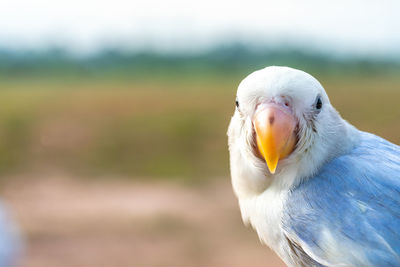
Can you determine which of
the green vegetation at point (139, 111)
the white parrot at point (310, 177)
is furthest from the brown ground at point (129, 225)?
the white parrot at point (310, 177)

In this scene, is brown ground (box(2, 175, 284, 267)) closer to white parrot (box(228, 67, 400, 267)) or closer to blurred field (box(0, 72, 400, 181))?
blurred field (box(0, 72, 400, 181))

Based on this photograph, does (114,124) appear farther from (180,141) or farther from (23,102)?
(23,102)

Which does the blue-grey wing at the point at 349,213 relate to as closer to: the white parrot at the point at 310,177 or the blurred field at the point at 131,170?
the white parrot at the point at 310,177

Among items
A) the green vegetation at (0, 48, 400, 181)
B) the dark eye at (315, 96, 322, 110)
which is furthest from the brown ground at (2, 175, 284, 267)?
the dark eye at (315, 96, 322, 110)

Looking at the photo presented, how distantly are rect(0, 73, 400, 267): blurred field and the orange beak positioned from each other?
5920 millimetres

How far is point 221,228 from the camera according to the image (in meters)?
9.16

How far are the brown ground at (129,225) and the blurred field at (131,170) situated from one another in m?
0.02

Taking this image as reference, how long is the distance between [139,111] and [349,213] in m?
17.8

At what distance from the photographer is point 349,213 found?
65.4 inches

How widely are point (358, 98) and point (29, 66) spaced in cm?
1565

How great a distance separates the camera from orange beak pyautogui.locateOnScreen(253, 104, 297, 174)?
159cm

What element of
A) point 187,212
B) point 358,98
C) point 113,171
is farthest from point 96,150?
point 358,98

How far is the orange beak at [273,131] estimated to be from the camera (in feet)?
5.22

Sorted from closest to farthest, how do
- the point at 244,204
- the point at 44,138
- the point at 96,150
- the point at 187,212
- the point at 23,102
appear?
the point at 244,204 → the point at 187,212 → the point at 96,150 → the point at 44,138 → the point at 23,102
